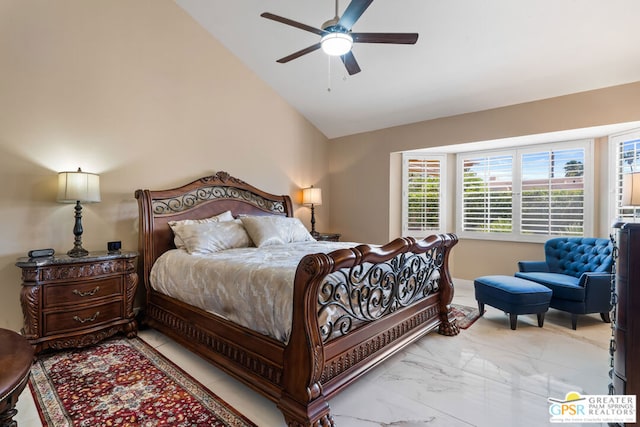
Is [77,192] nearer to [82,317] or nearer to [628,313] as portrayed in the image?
[82,317]

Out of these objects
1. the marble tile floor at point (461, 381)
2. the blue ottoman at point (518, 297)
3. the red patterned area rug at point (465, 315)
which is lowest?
the marble tile floor at point (461, 381)

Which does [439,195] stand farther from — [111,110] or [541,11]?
[111,110]

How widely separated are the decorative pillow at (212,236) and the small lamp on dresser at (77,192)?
792mm

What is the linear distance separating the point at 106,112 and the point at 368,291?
3.14 meters

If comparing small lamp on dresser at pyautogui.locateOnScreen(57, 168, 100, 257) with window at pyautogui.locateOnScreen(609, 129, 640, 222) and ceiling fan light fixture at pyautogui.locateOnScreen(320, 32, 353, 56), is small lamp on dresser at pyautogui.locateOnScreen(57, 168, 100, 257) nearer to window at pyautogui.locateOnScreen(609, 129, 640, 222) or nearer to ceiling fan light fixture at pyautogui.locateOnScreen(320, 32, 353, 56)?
ceiling fan light fixture at pyautogui.locateOnScreen(320, 32, 353, 56)

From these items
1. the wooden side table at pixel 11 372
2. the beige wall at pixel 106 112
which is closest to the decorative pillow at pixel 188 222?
the beige wall at pixel 106 112

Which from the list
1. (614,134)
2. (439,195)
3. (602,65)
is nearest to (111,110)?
(439,195)

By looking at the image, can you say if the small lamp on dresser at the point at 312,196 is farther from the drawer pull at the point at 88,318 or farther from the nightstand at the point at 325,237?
the drawer pull at the point at 88,318

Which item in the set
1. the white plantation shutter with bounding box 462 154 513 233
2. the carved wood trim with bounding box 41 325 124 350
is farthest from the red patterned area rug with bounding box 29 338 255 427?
the white plantation shutter with bounding box 462 154 513 233

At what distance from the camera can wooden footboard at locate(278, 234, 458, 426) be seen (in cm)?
158

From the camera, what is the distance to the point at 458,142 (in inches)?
169

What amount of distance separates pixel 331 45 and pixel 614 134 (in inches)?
147

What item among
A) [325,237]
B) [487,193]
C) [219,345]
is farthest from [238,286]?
[487,193]

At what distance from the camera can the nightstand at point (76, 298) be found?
2.41m
